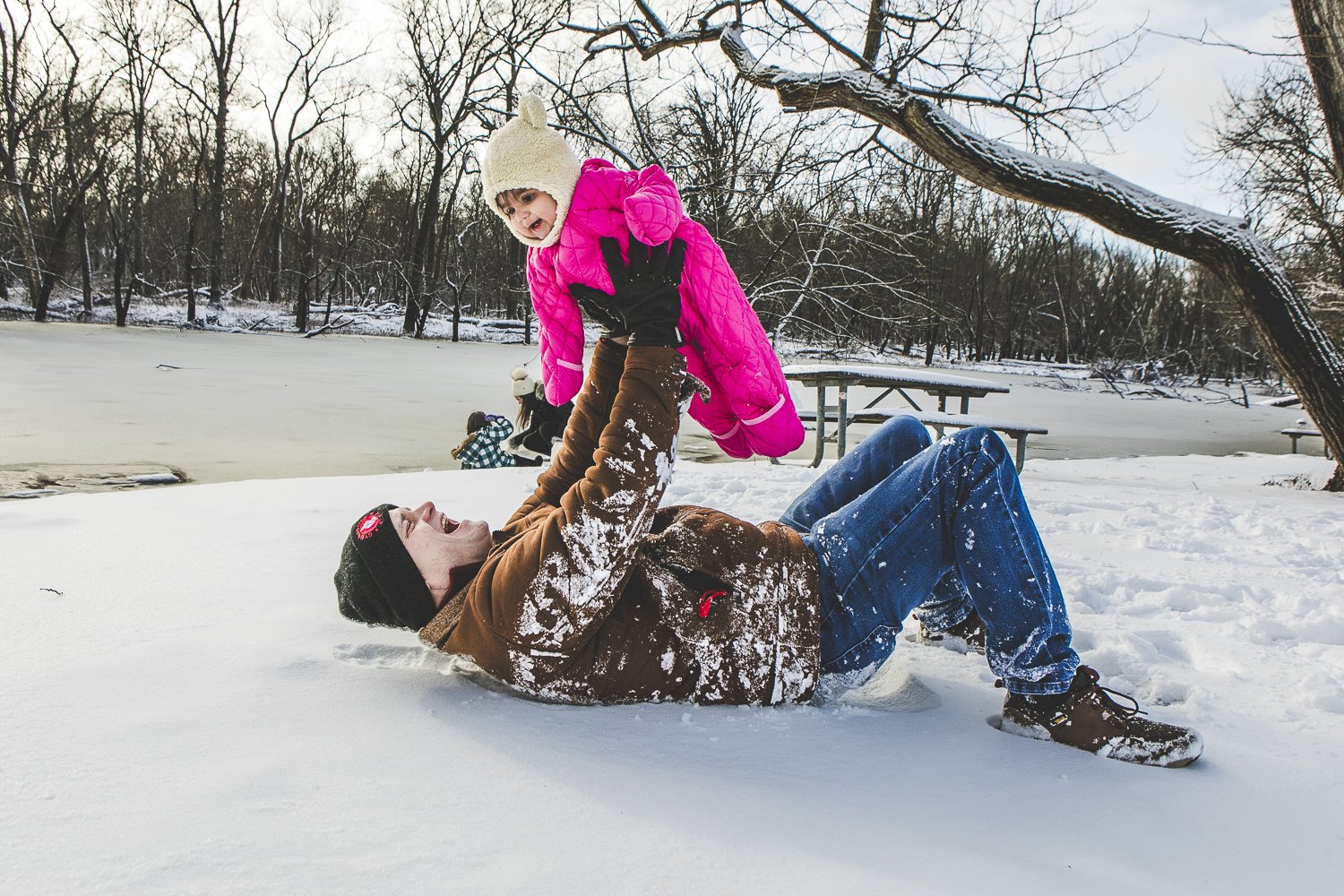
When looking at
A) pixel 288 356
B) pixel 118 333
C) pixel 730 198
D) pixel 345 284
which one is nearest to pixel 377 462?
pixel 730 198

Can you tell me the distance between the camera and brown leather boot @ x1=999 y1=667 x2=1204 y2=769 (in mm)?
1521

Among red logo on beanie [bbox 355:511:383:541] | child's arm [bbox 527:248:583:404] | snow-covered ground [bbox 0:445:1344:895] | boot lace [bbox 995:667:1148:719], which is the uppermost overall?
child's arm [bbox 527:248:583:404]

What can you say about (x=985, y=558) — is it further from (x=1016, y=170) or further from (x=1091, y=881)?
(x=1016, y=170)

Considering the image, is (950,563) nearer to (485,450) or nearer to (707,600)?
(707,600)

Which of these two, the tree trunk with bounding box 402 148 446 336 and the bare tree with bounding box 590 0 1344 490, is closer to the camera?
the bare tree with bounding box 590 0 1344 490

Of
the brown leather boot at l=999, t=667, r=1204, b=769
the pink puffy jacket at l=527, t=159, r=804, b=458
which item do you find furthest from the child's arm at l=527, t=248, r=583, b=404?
the brown leather boot at l=999, t=667, r=1204, b=769

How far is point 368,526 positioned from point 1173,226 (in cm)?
553

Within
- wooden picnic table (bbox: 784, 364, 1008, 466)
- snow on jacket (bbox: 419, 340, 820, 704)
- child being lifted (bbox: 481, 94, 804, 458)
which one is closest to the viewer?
snow on jacket (bbox: 419, 340, 820, 704)

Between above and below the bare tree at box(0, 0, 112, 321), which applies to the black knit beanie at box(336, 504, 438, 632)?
below

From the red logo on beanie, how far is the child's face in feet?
3.19

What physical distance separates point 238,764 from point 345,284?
39399mm

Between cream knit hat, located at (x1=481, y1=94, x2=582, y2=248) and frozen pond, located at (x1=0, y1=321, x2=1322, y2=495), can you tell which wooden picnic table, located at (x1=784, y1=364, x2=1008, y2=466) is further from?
cream knit hat, located at (x1=481, y1=94, x2=582, y2=248)

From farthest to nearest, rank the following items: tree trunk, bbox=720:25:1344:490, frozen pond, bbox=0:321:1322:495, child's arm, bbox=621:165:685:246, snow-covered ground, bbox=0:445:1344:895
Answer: frozen pond, bbox=0:321:1322:495
tree trunk, bbox=720:25:1344:490
child's arm, bbox=621:165:685:246
snow-covered ground, bbox=0:445:1344:895

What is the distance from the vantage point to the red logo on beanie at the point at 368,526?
1.54 m
